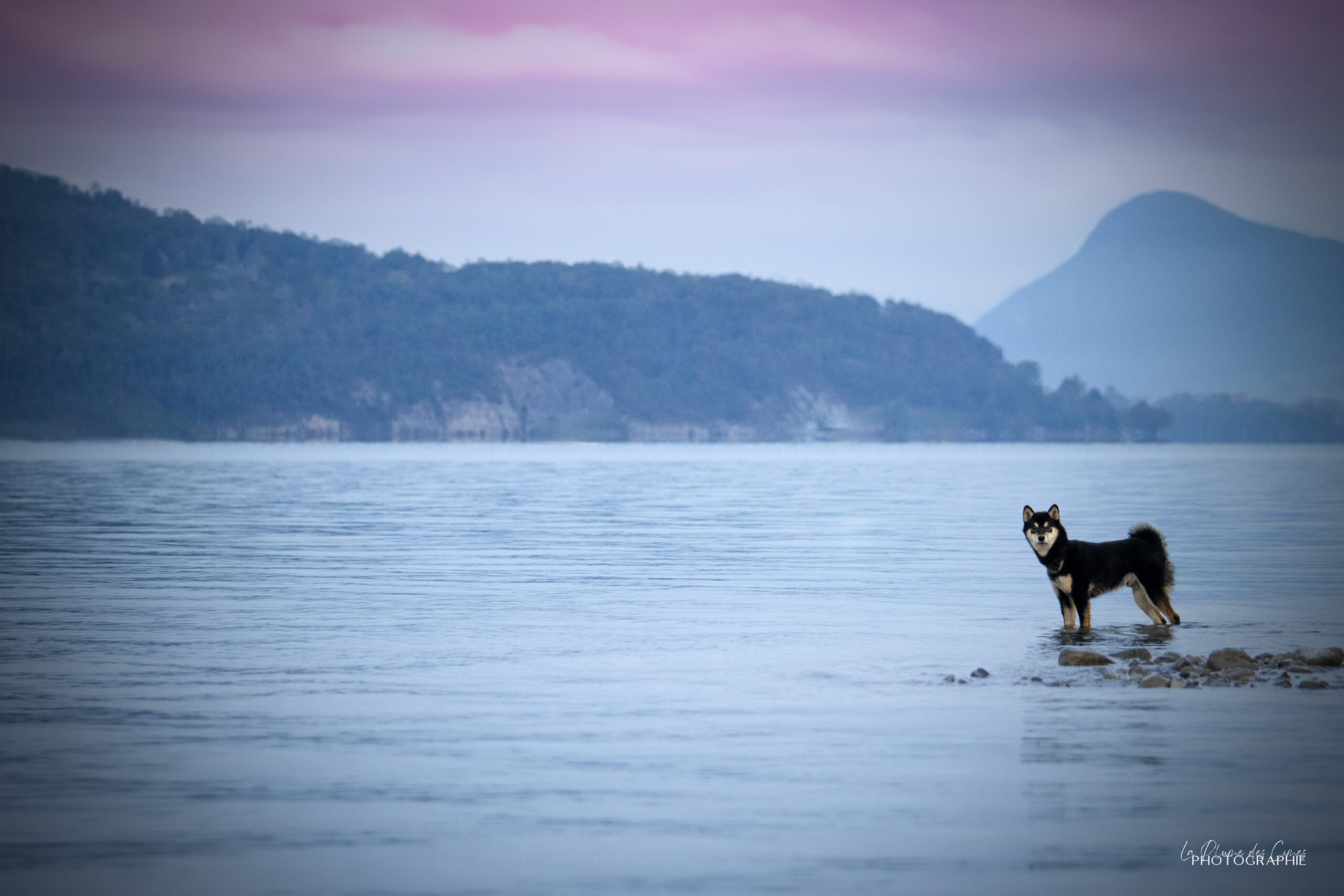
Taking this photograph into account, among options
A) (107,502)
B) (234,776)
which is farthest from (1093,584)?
(107,502)

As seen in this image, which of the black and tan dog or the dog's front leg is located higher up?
the black and tan dog

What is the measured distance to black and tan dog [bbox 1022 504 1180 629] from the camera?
52.6ft

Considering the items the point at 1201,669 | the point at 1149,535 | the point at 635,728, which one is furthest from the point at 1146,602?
the point at 635,728

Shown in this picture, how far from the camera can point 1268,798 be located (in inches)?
389

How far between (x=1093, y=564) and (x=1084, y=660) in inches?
77.7

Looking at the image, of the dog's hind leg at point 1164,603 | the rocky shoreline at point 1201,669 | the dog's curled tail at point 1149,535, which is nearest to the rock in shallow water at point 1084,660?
the rocky shoreline at point 1201,669

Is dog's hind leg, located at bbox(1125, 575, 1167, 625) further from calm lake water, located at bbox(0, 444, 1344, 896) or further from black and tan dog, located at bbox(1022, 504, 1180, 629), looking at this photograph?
calm lake water, located at bbox(0, 444, 1344, 896)

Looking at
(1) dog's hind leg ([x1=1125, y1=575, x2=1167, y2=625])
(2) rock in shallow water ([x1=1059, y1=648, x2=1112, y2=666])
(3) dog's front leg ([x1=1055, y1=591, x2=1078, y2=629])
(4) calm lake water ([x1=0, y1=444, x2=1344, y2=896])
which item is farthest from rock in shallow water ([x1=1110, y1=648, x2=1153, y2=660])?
(1) dog's hind leg ([x1=1125, y1=575, x2=1167, y2=625])

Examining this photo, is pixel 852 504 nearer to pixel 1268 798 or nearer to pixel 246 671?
pixel 246 671

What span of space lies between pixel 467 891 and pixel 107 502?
146 ft

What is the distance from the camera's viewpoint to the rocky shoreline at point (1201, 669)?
45.6 ft

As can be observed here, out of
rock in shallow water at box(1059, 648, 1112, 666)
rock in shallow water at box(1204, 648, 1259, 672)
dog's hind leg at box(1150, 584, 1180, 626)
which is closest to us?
rock in shallow water at box(1204, 648, 1259, 672)

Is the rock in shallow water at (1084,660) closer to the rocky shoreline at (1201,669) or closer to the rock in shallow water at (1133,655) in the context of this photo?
the rocky shoreline at (1201,669)

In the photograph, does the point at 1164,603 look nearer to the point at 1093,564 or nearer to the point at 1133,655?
the point at 1093,564
